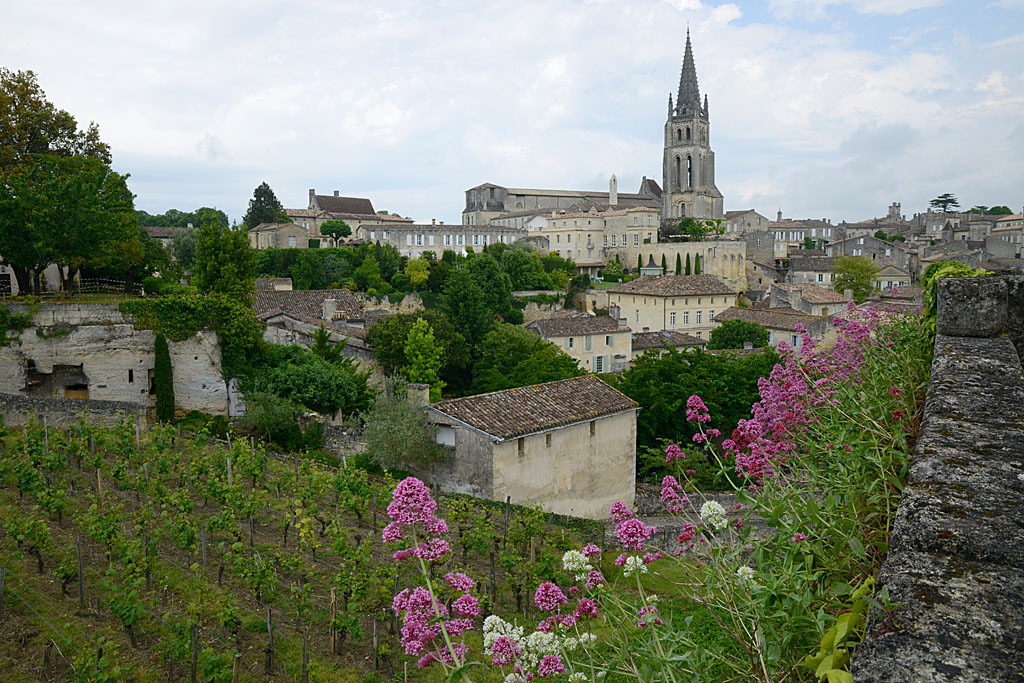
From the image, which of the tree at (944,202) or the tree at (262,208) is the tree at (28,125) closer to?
the tree at (262,208)

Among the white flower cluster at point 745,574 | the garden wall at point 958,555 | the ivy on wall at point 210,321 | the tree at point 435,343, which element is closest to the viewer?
the garden wall at point 958,555

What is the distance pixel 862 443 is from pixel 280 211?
250 feet

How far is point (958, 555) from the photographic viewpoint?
179cm

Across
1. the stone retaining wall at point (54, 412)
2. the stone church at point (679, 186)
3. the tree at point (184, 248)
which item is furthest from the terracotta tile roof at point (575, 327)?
the stone church at point (679, 186)

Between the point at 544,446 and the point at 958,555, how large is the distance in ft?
55.6

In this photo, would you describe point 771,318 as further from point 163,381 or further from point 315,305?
point 163,381

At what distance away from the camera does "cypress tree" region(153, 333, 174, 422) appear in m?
23.2

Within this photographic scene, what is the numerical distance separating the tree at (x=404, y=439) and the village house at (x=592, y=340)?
21.9 meters

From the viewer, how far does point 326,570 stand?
11016 millimetres

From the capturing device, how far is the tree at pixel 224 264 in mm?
25906

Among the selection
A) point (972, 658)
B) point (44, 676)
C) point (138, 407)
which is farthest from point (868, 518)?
point (138, 407)

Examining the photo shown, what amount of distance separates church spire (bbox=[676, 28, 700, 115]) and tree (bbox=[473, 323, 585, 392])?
72.9 metres

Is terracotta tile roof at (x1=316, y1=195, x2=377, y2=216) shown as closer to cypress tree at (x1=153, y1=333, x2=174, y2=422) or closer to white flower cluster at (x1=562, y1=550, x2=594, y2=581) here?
cypress tree at (x1=153, y1=333, x2=174, y2=422)

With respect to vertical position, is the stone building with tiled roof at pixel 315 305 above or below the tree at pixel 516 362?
above
